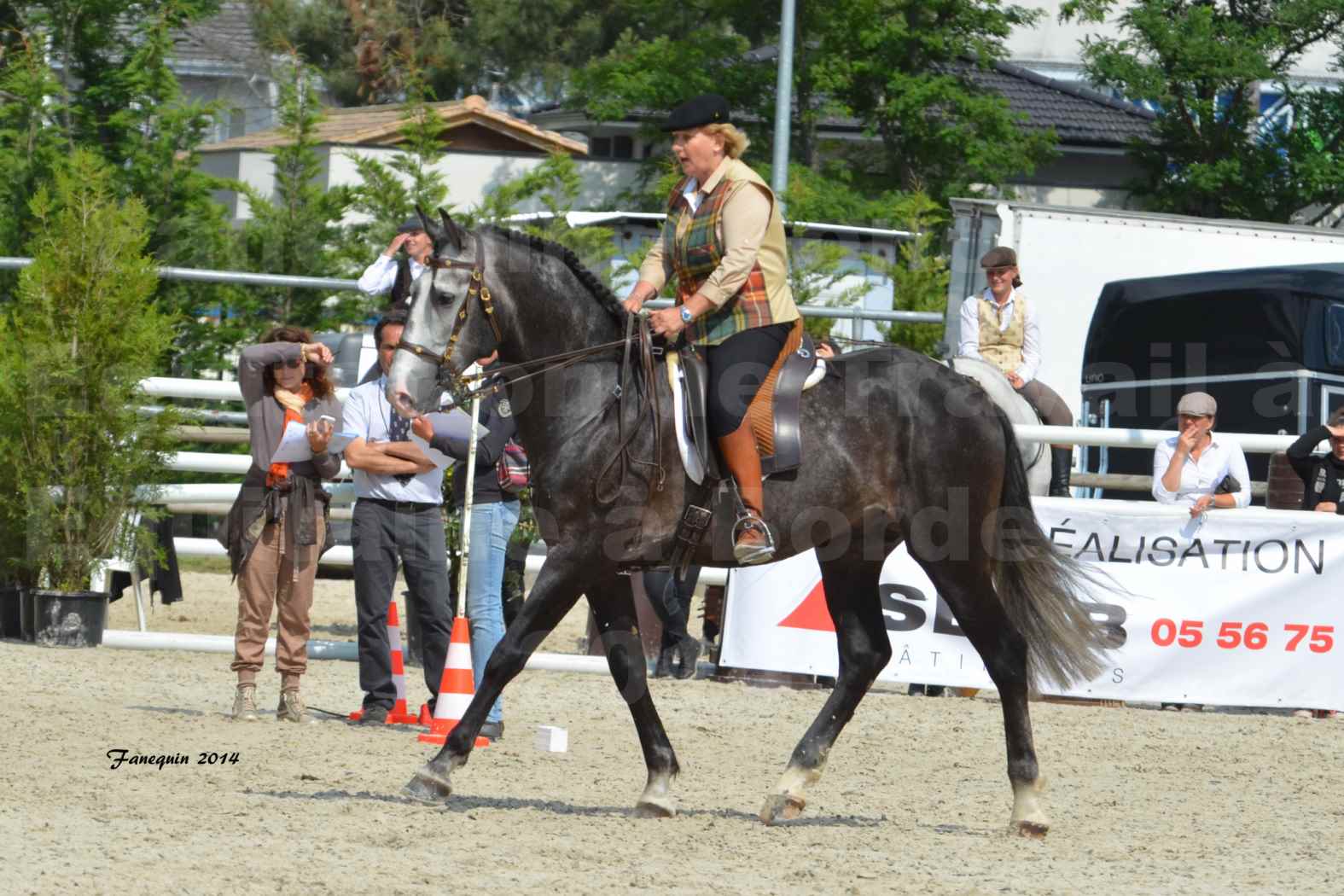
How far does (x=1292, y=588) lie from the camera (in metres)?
11.4

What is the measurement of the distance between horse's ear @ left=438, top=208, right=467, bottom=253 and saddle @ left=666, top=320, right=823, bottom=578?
945 millimetres

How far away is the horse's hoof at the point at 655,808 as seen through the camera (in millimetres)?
7289

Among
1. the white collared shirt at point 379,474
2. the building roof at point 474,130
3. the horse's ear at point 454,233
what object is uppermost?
the building roof at point 474,130

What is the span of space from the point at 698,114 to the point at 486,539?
9.33 feet

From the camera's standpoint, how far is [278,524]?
9.66m

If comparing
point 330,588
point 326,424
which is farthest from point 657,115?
point 326,424

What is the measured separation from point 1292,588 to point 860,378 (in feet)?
15.5

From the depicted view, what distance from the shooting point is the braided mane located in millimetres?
7410

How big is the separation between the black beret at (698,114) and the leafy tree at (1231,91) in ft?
77.9

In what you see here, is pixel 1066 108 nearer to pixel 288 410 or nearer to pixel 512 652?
pixel 288 410

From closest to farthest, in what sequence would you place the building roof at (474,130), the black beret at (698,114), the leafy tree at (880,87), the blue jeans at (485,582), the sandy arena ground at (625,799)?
the sandy arena ground at (625,799) → the black beret at (698,114) → the blue jeans at (485,582) → the leafy tree at (880,87) → the building roof at (474,130)

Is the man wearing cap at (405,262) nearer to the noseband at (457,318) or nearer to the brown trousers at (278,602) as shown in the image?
the brown trousers at (278,602)

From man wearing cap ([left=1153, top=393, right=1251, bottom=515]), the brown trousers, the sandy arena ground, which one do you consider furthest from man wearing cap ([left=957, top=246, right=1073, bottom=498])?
the brown trousers

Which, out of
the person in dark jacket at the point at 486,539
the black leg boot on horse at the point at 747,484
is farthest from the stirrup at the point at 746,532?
the person in dark jacket at the point at 486,539
